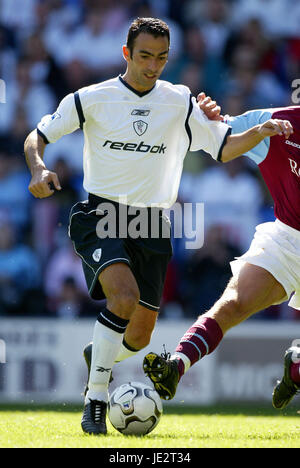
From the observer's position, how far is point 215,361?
920cm

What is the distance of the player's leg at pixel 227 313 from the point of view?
5590 millimetres

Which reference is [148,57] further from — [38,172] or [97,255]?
[97,255]

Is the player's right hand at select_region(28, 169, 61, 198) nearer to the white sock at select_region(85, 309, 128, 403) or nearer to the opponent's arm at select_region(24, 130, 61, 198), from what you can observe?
the opponent's arm at select_region(24, 130, 61, 198)

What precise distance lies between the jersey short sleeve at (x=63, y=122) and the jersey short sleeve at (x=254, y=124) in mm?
1136

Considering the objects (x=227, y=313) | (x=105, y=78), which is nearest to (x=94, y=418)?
(x=227, y=313)

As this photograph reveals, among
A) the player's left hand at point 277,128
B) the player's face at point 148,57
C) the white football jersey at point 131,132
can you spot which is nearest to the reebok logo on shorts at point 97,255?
the white football jersey at point 131,132

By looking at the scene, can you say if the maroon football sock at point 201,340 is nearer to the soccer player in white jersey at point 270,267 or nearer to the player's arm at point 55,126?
the soccer player in white jersey at point 270,267

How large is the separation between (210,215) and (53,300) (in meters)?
2.08

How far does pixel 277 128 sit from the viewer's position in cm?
541

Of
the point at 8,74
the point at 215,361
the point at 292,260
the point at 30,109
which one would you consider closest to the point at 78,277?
the point at 215,361

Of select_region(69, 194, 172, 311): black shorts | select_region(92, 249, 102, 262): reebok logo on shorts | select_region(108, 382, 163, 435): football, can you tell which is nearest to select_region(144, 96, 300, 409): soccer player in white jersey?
select_region(108, 382, 163, 435): football

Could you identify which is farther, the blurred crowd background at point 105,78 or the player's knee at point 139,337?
the blurred crowd background at point 105,78
